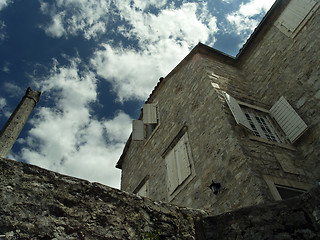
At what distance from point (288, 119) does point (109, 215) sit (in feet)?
18.5

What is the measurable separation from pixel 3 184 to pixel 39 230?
502mm

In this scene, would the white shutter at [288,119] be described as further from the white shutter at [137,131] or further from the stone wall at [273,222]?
the white shutter at [137,131]

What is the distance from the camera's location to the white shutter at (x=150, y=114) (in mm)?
9203

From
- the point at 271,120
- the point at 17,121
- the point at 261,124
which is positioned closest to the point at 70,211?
the point at 261,124

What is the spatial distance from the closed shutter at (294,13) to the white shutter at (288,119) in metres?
2.49

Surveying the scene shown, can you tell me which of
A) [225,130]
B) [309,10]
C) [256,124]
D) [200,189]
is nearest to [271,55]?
[309,10]

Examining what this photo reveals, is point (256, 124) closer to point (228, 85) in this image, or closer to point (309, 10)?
point (228, 85)

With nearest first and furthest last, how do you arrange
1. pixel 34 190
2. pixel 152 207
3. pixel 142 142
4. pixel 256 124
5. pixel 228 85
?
pixel 34 190, pixel 152 207, pixel 256 124, pixel 228 85, pixel 142 142

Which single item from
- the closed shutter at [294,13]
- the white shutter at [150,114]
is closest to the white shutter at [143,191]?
the white shutter at [150,114]

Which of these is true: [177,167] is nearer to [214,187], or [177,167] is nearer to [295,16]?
[214,187]

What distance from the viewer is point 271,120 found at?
6.88 m

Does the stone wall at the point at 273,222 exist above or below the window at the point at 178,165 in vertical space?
below

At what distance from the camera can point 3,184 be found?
81.0 inches

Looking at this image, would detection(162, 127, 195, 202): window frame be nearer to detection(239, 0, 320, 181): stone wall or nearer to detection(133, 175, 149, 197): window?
detection(133, 175, 149, 197): window
